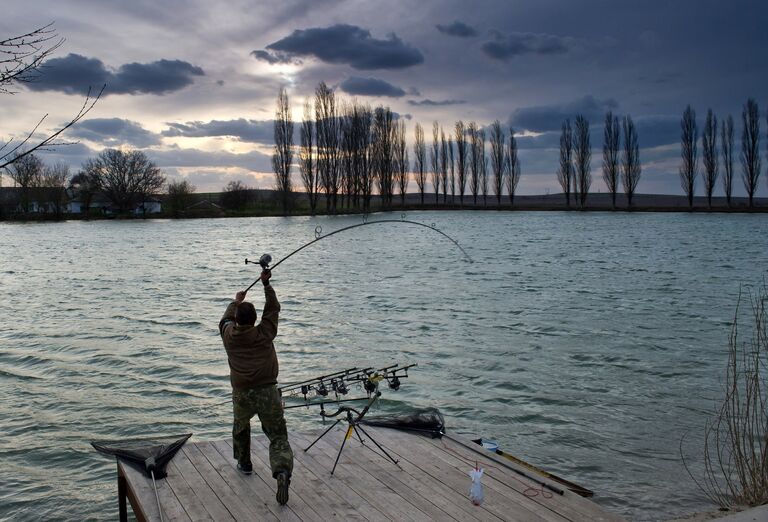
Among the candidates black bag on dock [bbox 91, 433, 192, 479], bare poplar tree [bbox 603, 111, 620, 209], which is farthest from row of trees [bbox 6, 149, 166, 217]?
black bag on dock [bbox 91, 433, 192, 479]

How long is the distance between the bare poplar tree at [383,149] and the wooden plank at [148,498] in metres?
96.8

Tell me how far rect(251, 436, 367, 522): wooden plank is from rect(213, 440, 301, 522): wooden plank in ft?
0.67

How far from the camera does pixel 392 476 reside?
6387 mm

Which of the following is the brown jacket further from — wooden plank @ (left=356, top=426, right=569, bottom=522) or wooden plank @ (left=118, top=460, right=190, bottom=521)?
wooden plank @ (left=356, top=426, right=569, bottom=522)

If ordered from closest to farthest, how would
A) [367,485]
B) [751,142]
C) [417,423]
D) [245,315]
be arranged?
[245,315] → [367,485] → [417,423] → [751,142]

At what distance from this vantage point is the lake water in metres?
9.82

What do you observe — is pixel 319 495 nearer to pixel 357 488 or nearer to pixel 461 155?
pixel 357 488

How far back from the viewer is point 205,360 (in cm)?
1599

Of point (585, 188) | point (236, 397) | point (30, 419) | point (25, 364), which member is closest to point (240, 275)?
point (25, 364)

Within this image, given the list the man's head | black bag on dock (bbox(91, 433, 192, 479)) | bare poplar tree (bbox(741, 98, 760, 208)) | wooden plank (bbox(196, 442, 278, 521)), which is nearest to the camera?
wooden plank (bbox(196, 442, 278, 521))

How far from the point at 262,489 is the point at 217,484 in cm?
45

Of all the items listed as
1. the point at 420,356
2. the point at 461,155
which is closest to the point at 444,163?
the point at 461,155

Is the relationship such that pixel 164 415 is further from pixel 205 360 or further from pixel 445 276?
pixel 445 276

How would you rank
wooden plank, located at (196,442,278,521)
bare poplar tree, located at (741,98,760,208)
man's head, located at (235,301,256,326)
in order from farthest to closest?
bare poplar tree, located at (741,98,760,208) < man's head, located at (235,301,256,326) < wooden plank, located at (196,442,278,521)
